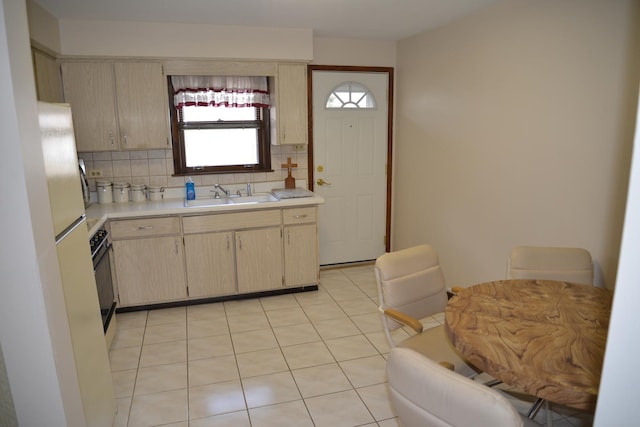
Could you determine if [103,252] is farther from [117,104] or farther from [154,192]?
[117,104]

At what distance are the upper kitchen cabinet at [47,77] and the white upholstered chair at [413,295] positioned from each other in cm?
257

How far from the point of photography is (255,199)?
13.8 ft

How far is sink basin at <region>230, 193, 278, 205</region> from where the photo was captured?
400 cm

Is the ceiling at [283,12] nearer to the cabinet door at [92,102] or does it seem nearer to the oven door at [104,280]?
the cabinet door at [92,102]

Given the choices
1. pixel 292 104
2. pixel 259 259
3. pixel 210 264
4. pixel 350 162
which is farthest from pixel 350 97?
pixel 210 264

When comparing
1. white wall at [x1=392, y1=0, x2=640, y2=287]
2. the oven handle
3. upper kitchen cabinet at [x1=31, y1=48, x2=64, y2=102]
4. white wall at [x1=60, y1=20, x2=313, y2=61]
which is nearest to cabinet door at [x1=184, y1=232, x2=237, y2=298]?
the oven handle

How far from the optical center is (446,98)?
3.79 m

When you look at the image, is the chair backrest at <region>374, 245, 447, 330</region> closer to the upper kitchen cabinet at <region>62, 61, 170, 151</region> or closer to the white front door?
the white front door

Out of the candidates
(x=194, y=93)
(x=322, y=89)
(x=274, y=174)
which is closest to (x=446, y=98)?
(x=322, y=89)

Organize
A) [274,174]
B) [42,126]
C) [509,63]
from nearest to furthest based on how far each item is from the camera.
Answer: [42,126], [509,63], [274,174]

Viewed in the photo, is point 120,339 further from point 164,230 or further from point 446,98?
point 446,98

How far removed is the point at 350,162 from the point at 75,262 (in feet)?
10.7

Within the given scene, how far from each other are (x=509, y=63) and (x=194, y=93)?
273 centimetres

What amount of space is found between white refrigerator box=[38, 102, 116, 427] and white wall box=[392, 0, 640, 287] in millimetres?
2764
